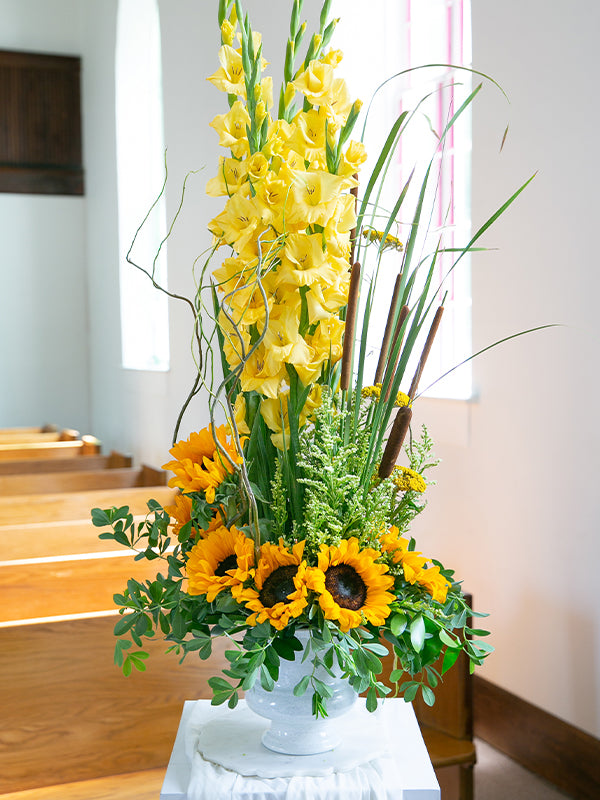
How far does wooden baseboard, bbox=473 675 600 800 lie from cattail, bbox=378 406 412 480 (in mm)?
1836

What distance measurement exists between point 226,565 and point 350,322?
33 centimetres

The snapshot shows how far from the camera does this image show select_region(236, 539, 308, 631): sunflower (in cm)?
97

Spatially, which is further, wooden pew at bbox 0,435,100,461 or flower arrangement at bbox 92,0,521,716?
wooden pew at bbox 0,435,100,461

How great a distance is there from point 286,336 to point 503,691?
230 cm

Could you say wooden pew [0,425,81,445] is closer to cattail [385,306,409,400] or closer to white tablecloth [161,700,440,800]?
white tablecloth [161,700,440,800]

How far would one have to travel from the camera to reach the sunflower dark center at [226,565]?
3.52 ft

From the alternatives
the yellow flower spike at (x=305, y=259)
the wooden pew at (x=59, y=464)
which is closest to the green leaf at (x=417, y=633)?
the yellow flower spike at (x=305, y=259)

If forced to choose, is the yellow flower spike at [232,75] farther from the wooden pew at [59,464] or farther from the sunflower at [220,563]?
the wooden pew at [59,464]

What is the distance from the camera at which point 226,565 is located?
42.6 inches

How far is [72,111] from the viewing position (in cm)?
812

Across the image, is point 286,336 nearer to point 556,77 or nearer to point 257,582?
point 257,582

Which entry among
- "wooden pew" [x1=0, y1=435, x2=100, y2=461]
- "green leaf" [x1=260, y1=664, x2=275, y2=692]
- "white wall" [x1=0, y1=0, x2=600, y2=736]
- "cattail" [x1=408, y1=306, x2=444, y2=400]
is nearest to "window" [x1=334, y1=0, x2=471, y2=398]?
"white wall" [x1=0, y1=0, x2=600, y2=736]

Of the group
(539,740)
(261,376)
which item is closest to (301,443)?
(261,376)

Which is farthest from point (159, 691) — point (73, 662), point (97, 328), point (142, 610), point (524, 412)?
point (97, 328)
